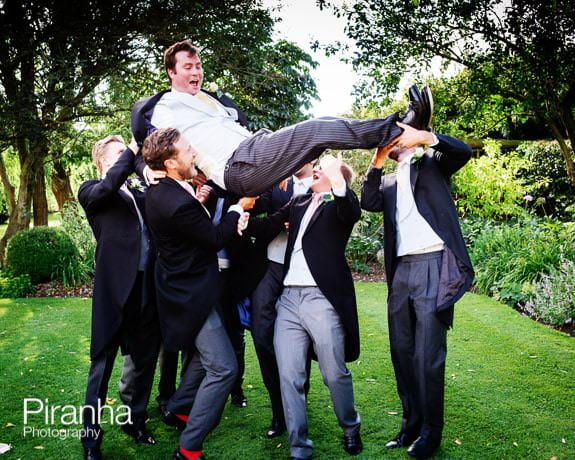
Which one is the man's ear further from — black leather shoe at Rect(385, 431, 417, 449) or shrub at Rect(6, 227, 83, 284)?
shrub at Rect(6, 227, 83, 284)

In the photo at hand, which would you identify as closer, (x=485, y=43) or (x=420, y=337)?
(x=420, y=337)

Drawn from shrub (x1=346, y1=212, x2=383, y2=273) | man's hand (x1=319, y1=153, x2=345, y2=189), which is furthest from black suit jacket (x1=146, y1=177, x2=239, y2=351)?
shrub (x1=346, y1=212, x2=383, y2=273)

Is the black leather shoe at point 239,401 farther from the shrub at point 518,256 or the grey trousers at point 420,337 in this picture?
the shrub at point 518,256

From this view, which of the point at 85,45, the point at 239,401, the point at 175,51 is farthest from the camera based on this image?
the point at 85,45

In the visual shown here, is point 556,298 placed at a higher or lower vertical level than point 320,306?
lower

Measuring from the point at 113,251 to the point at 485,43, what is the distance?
6.54 meters

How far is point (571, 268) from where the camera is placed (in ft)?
22.5

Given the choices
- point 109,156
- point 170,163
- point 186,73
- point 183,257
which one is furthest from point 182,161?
point 109,156

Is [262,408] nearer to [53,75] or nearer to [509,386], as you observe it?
[509,386]

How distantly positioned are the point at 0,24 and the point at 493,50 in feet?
28.6

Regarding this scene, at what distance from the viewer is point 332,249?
3436 mm

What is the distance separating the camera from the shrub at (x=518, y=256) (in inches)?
298

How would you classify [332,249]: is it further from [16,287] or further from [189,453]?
[16,287]

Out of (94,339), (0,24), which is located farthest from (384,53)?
A: (0,24)
